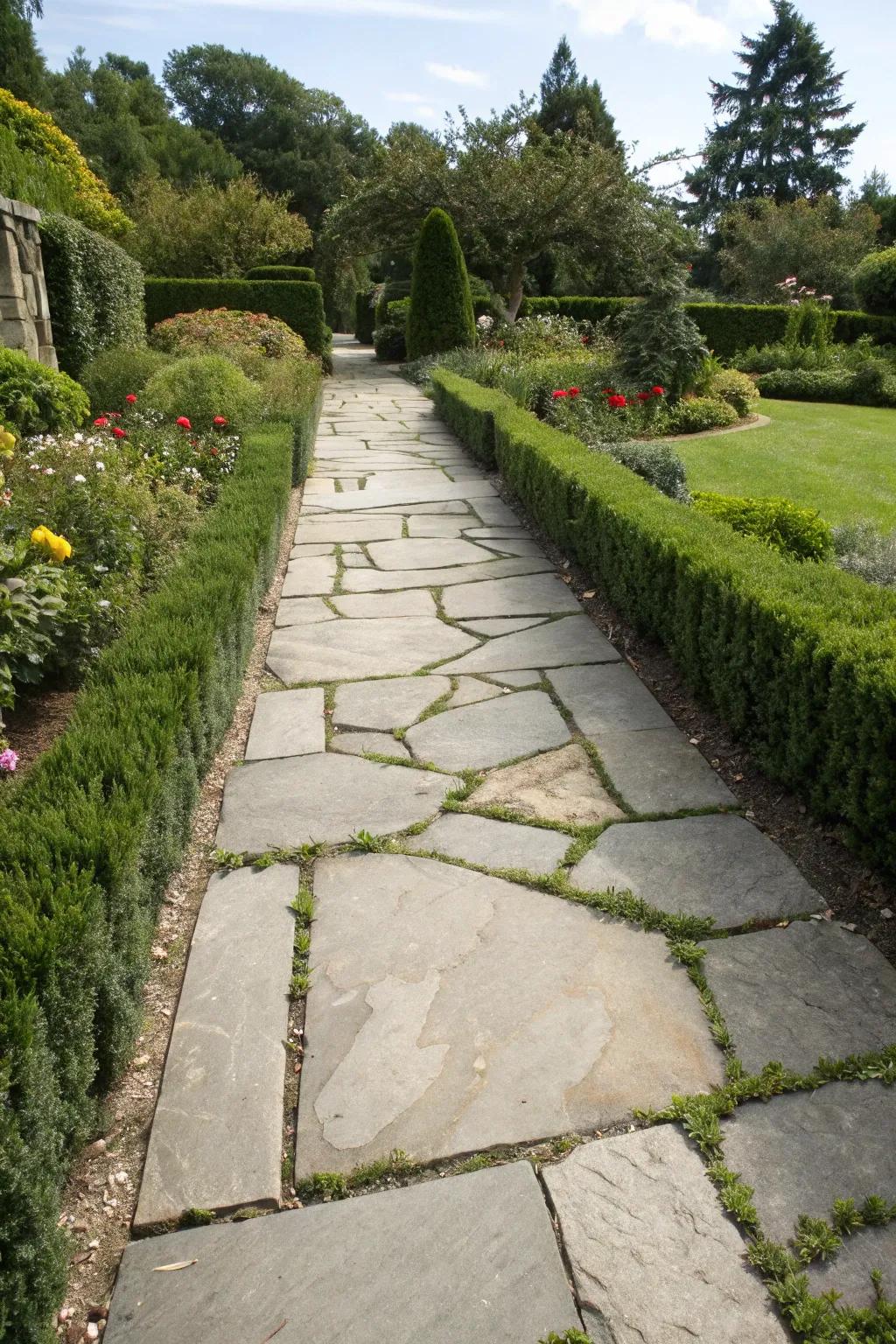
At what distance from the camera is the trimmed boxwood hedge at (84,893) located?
50.1 inches

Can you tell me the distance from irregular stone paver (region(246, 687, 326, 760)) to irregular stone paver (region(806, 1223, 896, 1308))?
2193mm

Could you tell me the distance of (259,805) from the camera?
9.21 ft

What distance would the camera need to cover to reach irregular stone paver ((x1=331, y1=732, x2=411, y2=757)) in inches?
123

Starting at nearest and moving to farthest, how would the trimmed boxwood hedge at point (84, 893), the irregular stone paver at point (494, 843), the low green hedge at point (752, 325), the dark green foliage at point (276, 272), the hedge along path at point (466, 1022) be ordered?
the trimmed boxwood hedge at point (84, 893), the hedge along path at point (466, 1022), the irregular stone paver at point (494, 843), the dark green foliage at point (276, 272), the low green hedge at point (752, 325)

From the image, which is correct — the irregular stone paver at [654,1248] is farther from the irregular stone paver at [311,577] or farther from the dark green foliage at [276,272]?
the dark green foliage at [276,272]

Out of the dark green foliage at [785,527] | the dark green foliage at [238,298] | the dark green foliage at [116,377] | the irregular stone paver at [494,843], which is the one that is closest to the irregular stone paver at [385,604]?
the dark green foliage at [785,527]

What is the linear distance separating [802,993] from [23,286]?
891cm

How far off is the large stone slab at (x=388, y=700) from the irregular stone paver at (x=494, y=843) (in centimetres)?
73

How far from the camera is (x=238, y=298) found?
15023 millimetres

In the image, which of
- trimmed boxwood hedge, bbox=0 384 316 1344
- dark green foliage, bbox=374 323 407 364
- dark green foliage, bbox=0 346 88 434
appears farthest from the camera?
dark green foliage, bbox=374 323 407 364

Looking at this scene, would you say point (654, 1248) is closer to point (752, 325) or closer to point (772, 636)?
point (772, 636)

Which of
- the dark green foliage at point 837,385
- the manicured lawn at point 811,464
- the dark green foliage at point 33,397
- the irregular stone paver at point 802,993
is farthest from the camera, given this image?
the dark green foliage at point 837,385

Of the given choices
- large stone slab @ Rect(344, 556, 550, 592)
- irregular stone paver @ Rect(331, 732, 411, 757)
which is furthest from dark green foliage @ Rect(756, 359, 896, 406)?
irregular stone paver @ Rect(331, 732, 411, 757)

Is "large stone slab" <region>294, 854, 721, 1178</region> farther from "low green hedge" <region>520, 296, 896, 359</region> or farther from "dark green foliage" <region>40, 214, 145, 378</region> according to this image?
"low green hedge" <region>520, 296, 896, 359</region>
